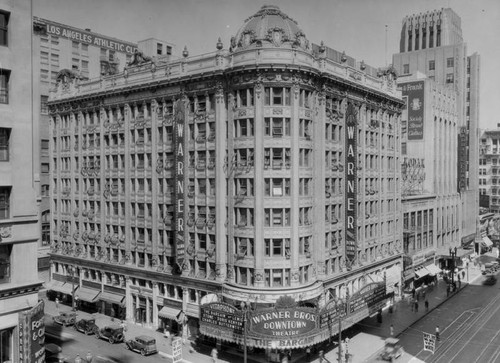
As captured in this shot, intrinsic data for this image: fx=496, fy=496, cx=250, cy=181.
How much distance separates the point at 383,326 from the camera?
57.4 metres

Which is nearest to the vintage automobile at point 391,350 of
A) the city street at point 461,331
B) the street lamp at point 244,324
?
the city street at point 461,331

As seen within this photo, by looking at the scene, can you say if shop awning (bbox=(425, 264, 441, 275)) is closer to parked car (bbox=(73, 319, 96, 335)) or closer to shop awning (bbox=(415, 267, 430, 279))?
shop awning (bbox=(415, 267, 430, 279))

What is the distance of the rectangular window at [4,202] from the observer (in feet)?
101

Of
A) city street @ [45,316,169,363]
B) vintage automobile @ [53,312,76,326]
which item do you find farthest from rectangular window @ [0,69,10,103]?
vintage automobile @ [53,312,76,326]

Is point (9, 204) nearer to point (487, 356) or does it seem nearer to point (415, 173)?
point (487, 356)

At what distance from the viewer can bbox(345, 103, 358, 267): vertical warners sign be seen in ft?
176

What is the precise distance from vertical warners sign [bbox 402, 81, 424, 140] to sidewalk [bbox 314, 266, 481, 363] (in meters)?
26.6

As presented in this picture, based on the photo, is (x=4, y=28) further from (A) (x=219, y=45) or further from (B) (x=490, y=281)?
(B) (x=490, y=281)

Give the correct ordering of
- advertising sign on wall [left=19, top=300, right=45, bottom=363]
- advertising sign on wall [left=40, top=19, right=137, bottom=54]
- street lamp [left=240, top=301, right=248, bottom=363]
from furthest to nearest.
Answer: advertising sign on wall [left=40, top=19, right=137, bottom=54], street lamp [left=240, top=301, right=248, bottom=363], advertising sign on wall [left=19, top=300, right=45, bottom=363]

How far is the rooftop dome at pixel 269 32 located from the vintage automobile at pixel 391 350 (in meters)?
30.3

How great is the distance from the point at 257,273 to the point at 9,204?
932 inches

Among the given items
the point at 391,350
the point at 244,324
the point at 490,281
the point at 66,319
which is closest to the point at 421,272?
the point at 490,281

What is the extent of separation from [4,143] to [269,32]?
26.6 meters

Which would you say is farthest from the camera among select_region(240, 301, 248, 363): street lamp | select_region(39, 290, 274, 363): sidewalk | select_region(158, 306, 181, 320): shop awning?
select_region(158, 306, 181, 320): shop awning
